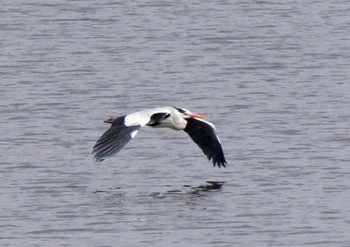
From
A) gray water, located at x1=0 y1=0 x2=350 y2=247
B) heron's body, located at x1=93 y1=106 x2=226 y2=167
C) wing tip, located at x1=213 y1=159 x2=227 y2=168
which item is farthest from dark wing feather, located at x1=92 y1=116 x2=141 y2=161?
wing tip, located at x1=213 y1=159 x2=227 y2=168

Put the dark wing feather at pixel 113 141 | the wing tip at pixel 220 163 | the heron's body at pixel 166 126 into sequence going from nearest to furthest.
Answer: the dark wing feather at pixel 113 141
the heron's body at pixel 166 126
the wing tip at pixel 220 163

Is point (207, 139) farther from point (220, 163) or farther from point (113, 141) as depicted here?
point (113, 141)

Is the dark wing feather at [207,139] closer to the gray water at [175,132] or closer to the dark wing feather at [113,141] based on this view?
the gray water at [175,132]

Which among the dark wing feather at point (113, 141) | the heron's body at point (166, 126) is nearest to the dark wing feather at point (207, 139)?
the heron's body at point (166, 126)

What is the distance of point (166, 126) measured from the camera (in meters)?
18.8

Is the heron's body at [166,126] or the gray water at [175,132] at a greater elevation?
the heron's body at [166,126]

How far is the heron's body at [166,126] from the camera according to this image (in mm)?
17250

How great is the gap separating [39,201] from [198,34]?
15.1 metres

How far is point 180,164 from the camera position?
1919 centimetres

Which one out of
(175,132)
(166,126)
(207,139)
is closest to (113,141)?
(166,126)

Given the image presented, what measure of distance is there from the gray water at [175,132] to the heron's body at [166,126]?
28cm

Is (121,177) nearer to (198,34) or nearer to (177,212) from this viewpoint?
(177,212)

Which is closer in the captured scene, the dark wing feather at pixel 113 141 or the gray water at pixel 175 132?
the gray water at pixel 175 132

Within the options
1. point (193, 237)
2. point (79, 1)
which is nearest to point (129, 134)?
point (193, 237)
